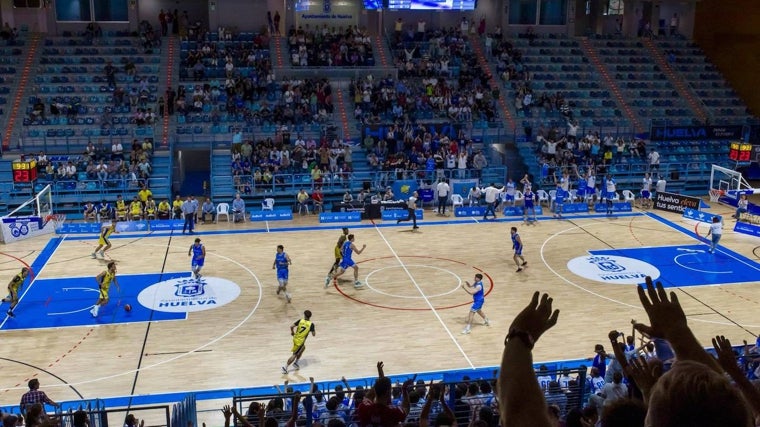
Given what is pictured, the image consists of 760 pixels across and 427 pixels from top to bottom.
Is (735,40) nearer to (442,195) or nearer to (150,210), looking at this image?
(442,195)

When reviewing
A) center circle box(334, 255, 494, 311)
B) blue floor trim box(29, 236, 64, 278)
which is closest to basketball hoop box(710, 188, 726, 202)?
center circle box(334, 255, 494, 311)

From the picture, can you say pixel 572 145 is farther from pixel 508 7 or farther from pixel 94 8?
pixel 94 8

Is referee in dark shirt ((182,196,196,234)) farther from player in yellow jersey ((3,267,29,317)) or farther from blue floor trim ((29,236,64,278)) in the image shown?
player in yellow jersey ((3,267,29,317))

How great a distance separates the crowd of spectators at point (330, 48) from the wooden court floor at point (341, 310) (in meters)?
14.4

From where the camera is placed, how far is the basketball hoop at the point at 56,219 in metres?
28.0

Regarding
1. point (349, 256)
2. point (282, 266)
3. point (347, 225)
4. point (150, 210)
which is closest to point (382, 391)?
point (282, 266)

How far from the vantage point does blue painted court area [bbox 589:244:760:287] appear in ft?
75.0

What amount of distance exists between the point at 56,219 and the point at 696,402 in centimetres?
2972

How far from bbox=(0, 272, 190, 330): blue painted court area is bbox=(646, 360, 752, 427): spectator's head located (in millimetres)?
18435

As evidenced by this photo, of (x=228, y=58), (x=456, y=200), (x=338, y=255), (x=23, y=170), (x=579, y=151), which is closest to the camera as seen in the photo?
(x=338, y=255)

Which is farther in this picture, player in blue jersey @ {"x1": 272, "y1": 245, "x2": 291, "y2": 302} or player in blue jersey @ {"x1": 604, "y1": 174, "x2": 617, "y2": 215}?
player in blue jersey @ {"x1": 604, "y1": 174, "x2": 617, "y2": 215}

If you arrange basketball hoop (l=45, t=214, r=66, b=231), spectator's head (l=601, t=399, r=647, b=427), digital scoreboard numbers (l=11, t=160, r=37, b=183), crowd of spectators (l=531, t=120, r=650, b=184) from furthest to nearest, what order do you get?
crowd of spectators (l=531, t=120, r=650, b=184) → basketball hoop (l=45, t=214, r=66, b=231) → digital scoreboard numbers (l=11, t=160, r=37, b=183) → spectator's head (l=601, t=399, r=647, b=427)

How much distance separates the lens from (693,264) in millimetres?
24484

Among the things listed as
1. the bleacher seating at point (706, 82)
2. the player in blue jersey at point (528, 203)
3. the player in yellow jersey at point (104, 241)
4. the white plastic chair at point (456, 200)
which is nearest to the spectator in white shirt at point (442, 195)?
the white plastic chair at point (456, 200)
